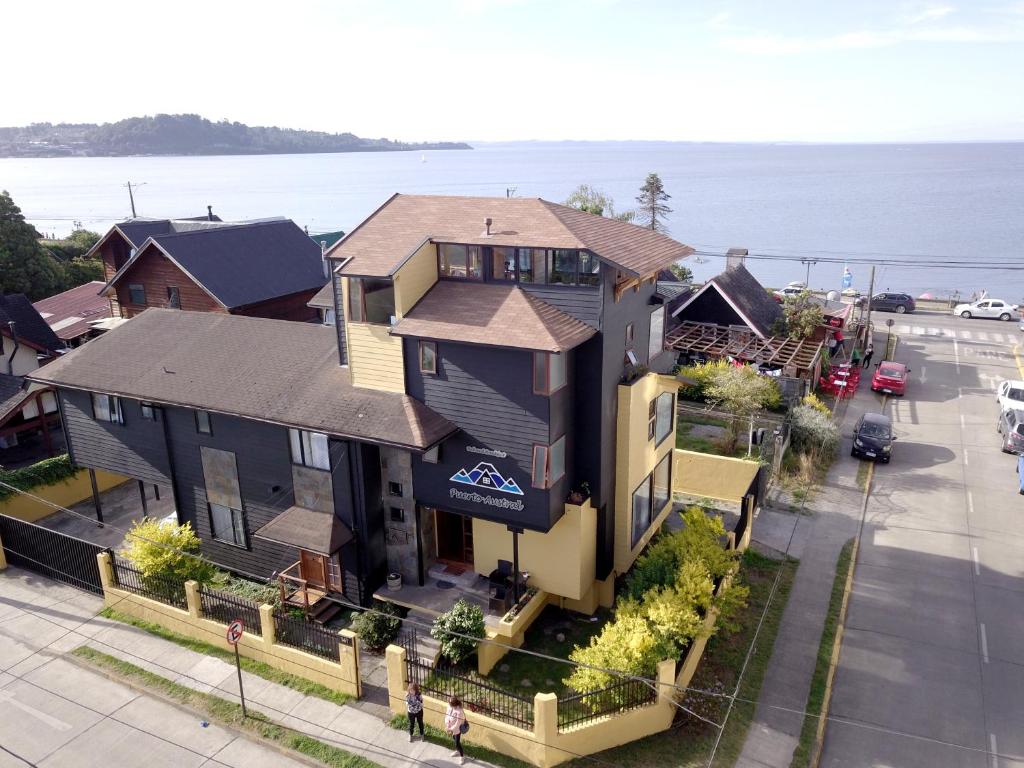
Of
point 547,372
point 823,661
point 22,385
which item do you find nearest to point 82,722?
point 547,372

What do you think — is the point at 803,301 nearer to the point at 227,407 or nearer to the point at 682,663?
the point at 682,663

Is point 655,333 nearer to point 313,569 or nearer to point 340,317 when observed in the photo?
point 340,317

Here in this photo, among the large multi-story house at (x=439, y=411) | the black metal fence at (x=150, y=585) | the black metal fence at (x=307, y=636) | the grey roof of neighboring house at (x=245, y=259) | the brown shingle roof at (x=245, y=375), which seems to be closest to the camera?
the black metal fence at (x=307, y=636)

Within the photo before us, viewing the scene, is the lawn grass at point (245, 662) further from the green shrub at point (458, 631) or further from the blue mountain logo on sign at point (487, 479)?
the blue mountain logo on sign at point (487, 479)

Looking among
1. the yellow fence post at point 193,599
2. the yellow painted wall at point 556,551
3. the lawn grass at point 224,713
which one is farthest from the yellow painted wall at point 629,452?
the yellow fence post at point 193,599

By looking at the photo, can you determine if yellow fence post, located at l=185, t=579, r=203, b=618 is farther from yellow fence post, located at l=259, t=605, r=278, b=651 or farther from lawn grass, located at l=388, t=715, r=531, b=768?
lawn grass, located at l=388, t=715, r=531, b=768

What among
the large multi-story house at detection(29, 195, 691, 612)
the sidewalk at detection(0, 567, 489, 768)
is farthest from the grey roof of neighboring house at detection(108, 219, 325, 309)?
the sidewalk at detection(0, 567, 489, 768)

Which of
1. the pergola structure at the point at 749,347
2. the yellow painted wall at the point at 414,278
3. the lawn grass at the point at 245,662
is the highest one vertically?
the yellow painted wall at the point at 414,278

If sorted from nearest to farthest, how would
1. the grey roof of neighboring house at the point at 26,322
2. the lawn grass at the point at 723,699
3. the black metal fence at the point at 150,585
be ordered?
the lawn grass at the point at 723,699
the black metal fence at the point at 150,585
the grey roof of neighboring house at the point at 26,322
